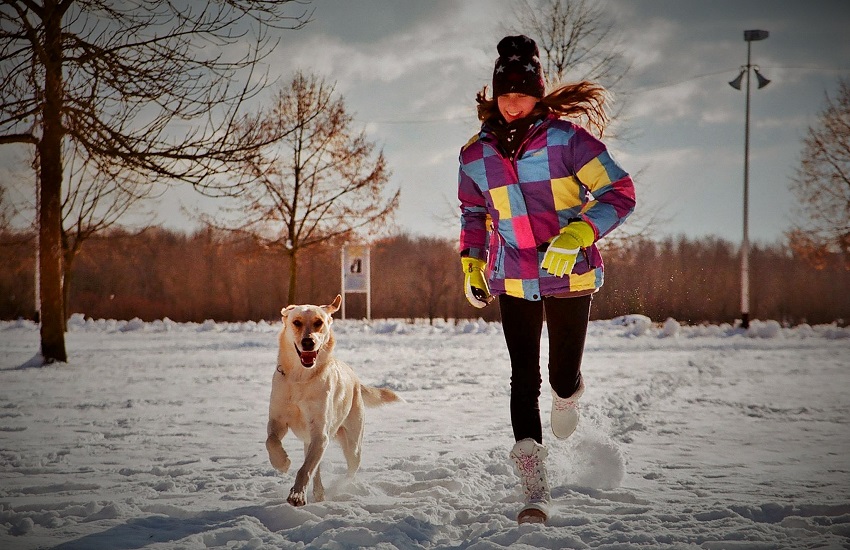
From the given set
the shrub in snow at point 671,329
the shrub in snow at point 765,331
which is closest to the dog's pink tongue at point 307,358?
the shrub in snow at point 671,329

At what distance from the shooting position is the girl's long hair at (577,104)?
340 centimetres

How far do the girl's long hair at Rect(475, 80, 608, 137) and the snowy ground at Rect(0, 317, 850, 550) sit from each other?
195 cm

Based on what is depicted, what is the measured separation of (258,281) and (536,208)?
21764 millimetres

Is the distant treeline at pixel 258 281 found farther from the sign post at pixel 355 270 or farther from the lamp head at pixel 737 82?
the lamp head at pixel 737 82

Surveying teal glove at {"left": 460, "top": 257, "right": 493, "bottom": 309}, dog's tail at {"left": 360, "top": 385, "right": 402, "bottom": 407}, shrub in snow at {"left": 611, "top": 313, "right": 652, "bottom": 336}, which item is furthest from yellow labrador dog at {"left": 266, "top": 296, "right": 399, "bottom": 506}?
shrub in snow at {"left": 611, "top": 313, "right": 652, "bottom": 336}

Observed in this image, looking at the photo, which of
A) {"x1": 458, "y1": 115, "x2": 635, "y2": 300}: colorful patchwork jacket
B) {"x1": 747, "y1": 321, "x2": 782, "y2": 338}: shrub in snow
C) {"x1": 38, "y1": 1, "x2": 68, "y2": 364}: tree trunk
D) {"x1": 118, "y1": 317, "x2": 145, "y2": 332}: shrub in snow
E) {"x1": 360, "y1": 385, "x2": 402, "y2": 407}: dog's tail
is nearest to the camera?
{"x1": 458, "y1": 115, "x2": 635, "y2": 300}: colorful patchwork jacket

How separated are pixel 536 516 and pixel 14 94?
6731 millimetres

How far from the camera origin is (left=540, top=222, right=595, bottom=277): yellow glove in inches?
120

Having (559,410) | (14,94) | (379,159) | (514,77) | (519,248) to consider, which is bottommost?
(559,410)

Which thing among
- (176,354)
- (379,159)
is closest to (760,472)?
(176,354)

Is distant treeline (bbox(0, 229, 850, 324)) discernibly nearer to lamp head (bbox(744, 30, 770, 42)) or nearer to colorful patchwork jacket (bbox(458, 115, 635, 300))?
lamp head (bbox(744, 30, 770, 42))

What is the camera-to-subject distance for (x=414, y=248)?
2477 cm

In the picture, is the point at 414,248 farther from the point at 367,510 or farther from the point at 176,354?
the point at 367,510

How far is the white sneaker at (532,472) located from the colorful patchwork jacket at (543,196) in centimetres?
73
